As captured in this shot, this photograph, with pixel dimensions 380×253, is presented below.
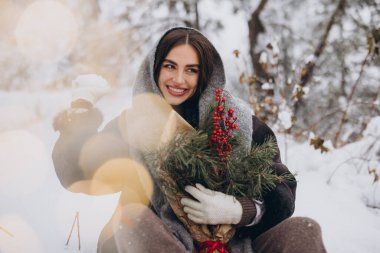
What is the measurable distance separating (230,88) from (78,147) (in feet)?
16.0

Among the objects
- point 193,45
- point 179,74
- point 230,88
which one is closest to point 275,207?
point 179,74

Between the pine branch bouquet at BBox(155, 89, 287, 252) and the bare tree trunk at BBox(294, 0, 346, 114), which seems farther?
the bare tree trunk at BBox(294, 0, 346, 114)

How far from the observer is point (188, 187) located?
1.33m

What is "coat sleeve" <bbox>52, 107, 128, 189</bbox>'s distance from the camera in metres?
1.54

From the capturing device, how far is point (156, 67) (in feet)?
5.87

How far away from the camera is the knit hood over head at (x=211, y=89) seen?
1.69 metres

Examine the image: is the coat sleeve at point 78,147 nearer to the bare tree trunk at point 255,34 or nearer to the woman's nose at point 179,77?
the woman's nose at point 179,77

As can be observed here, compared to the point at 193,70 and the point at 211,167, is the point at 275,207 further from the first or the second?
the point at 193,70

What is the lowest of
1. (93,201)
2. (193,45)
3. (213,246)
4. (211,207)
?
(93,201)

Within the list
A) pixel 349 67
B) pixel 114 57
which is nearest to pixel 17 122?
pixel 114 57

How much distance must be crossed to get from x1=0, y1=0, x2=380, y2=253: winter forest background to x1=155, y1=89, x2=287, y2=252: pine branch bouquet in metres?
0.92

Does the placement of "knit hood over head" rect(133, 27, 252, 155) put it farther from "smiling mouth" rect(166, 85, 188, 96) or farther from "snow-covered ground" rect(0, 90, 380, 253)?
"snow-covered ground" rect(0, 90, 380, 253)

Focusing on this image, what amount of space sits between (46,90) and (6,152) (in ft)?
12.2

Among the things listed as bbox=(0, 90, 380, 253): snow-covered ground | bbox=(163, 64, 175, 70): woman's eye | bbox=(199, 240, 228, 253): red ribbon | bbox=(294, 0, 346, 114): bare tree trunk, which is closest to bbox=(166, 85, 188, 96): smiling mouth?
bbox=(163, 64, 175, 70): woman's eye
